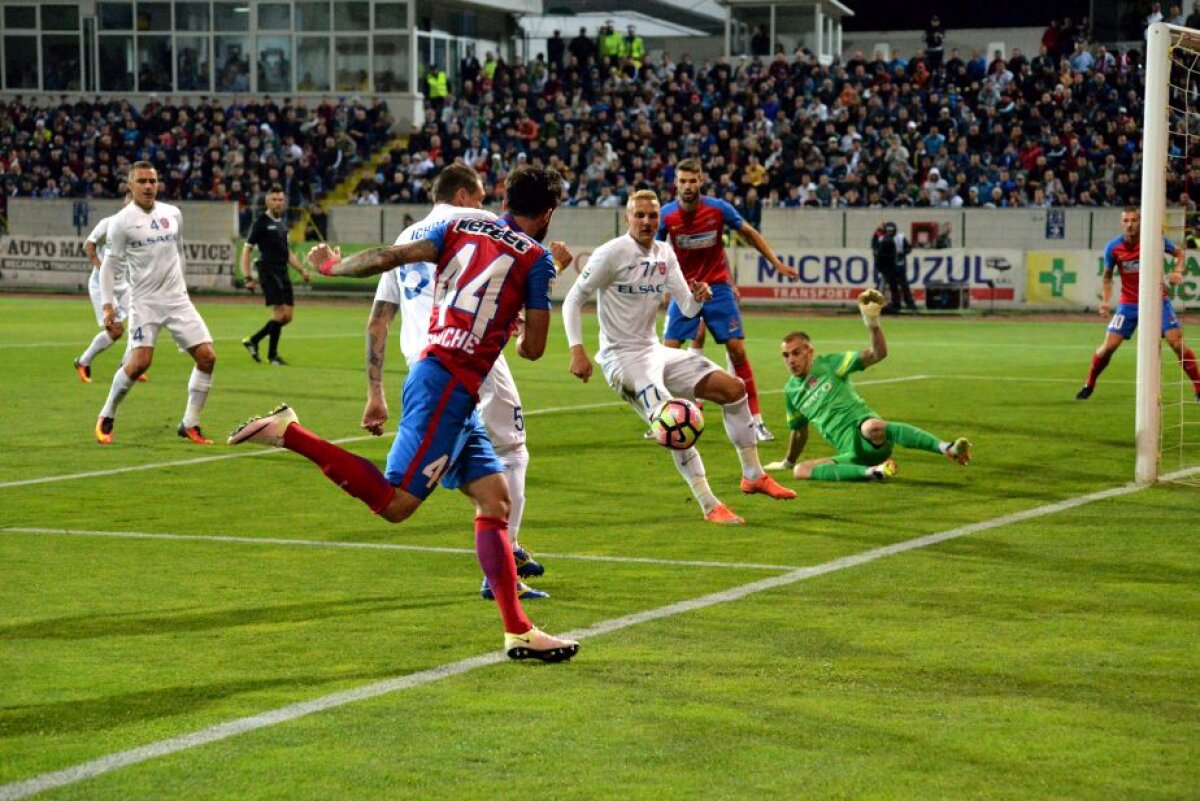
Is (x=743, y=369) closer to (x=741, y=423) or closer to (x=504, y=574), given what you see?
(x=741, y=423)

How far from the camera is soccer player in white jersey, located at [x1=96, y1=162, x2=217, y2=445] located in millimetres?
14844

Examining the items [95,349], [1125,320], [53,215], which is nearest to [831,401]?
[1125,320]

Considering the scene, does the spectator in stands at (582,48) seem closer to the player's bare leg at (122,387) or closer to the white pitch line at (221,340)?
the white pitch line at (221,340)

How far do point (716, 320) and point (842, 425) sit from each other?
→ 312 centimetres

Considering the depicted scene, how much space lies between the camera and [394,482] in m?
6.97

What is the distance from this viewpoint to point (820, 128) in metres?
Answer: 44.0

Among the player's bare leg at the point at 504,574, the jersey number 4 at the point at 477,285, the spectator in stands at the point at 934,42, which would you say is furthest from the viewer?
the spectator in stands at the point at 934,42

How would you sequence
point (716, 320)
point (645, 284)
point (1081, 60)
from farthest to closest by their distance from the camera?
1. point (1081, 60)
2. point (716, 320)
3. point (645, 284)

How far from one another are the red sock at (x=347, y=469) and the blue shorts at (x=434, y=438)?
73mm

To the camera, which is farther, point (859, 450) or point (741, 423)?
point (859, 450)

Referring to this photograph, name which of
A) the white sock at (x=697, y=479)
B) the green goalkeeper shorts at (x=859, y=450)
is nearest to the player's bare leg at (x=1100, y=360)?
the green goalkeeper shorts at (x=859, y=450)

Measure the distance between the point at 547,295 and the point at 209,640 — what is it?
6.62 feet

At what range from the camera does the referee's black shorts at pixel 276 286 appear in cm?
2367

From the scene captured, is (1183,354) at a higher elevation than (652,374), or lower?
lower
